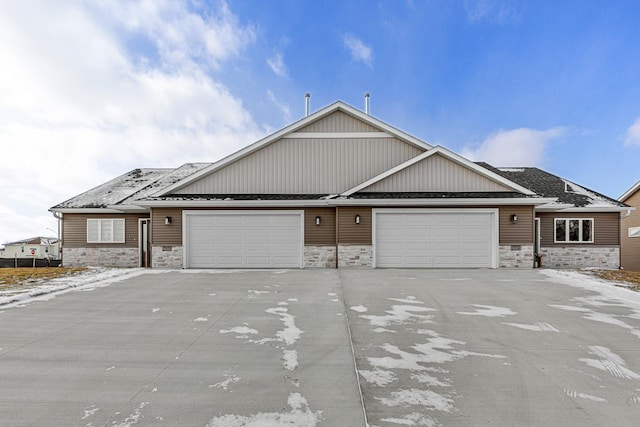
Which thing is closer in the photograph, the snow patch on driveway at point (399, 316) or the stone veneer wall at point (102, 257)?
the snow patch on driveway at point (399, 316)

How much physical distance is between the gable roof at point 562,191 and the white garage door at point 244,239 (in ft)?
34.1

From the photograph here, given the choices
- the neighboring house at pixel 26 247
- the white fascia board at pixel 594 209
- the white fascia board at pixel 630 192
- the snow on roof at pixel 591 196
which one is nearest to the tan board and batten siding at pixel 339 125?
the white fascia board at pixel 594 209

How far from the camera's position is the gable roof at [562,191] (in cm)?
1350

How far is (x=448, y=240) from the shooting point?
11180 millimetres

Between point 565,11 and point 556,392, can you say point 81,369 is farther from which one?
point 565,11

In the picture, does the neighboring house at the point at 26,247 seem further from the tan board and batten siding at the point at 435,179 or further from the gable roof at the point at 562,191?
the gable roof at the point at 562,191

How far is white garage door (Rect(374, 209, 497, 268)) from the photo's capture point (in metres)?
11.1

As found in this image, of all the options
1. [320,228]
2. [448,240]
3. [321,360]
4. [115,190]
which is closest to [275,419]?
[321,360]

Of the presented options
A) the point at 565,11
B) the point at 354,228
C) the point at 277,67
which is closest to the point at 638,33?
the point at 565,11

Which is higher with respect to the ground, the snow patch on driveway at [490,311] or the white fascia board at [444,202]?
the white fascia board at [444,202]

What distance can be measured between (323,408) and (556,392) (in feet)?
7.35

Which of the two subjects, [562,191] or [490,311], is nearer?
→ [490,311]

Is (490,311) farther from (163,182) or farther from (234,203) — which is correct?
(163,182)

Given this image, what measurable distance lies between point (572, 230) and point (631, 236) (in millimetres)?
6160
